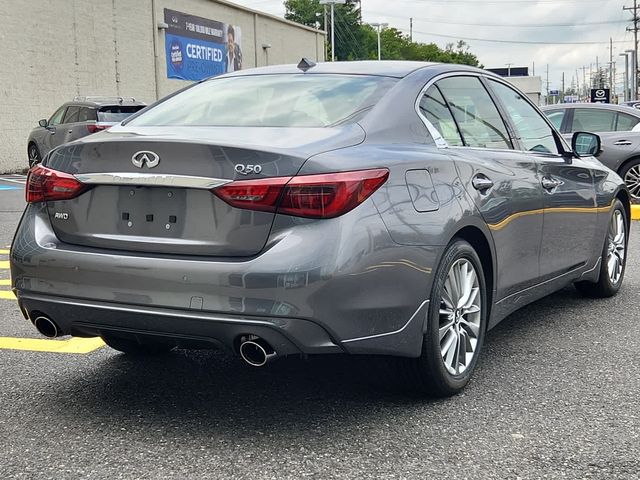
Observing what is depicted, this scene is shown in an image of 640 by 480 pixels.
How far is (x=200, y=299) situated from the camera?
317cm

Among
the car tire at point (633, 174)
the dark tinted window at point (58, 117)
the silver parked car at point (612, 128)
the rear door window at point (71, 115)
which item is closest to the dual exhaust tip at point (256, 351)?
the silver parked car at point (612, 128)

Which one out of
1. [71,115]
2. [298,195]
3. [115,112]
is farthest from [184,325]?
[71,115]

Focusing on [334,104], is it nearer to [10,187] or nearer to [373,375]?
[373,375]

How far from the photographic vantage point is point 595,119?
1278 cm

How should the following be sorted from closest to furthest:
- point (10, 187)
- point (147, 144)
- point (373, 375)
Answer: point (147, 144) → point (373, 375) → point (10, 187)

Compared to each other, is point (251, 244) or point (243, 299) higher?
point (251, 244)

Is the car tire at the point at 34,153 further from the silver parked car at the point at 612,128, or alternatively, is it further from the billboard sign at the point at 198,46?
the billboard sign at the point at 198,46

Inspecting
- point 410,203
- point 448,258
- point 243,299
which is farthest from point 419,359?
point 243,299

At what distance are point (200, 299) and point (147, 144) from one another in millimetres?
676

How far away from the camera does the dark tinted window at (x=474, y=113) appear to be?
4.27 metres

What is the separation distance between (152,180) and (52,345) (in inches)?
78.8

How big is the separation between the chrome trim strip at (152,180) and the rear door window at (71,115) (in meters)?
14.2

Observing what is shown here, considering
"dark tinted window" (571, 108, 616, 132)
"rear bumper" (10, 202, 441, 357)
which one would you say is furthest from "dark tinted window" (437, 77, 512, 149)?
"dark tinted window" (571, 108, 616, 132)

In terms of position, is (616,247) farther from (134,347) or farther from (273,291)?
(273,291)
